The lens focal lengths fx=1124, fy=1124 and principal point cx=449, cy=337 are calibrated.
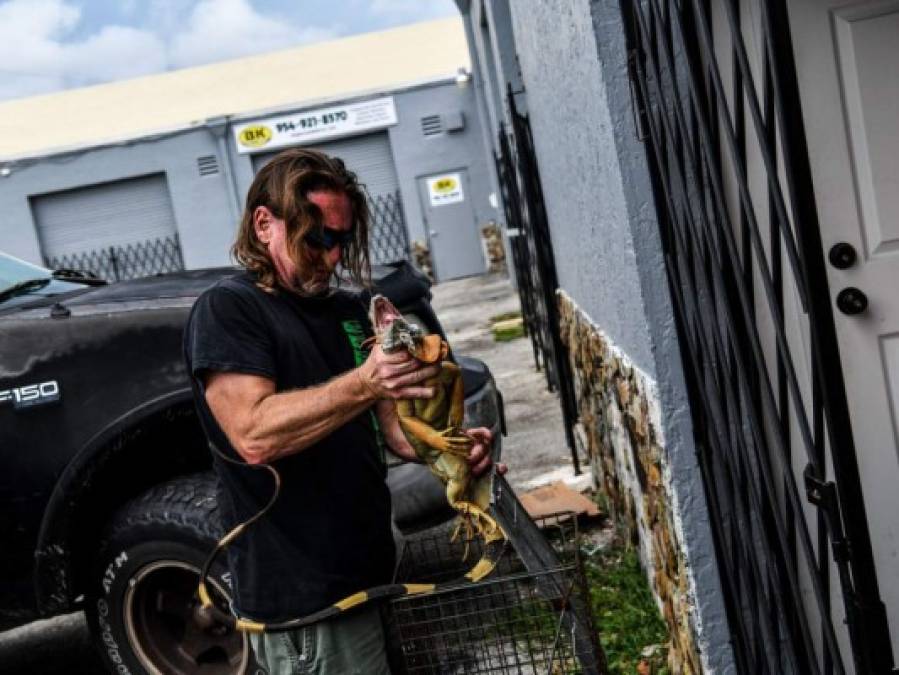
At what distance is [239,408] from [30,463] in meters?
2.05

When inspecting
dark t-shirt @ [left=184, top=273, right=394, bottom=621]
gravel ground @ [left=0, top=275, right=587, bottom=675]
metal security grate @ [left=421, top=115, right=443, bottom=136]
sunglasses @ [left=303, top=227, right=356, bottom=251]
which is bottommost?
gravel ground @ [left=0, top=275, right=587, bottom=675]

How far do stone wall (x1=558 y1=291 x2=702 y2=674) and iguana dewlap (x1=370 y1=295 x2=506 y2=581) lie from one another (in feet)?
3.53

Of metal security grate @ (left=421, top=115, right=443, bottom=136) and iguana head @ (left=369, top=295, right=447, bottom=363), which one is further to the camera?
metal security grate @ (left=421, top=115, right=443, bottom=136)

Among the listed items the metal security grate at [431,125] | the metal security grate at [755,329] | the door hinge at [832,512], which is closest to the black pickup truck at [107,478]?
the metal security grate at [755,329]

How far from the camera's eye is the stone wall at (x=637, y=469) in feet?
11.1

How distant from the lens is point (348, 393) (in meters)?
2.12

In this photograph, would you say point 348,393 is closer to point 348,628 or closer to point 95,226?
point 348,628

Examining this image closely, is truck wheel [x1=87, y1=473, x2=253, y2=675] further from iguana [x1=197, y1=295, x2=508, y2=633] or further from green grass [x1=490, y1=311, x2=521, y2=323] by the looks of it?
green grass [x1=490, y1=311, x2=521, y2=323]

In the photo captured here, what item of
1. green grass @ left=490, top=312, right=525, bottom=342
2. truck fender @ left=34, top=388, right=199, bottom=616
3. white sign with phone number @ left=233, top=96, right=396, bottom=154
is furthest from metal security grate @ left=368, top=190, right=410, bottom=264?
truck fender @ left=34, top=388, right=199, bottom=616

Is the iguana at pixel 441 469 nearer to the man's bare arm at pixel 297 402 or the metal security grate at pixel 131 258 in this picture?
the man's bare arm at pixel 297 402

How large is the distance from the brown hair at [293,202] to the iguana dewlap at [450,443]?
0.25 m

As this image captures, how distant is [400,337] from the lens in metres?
2.04

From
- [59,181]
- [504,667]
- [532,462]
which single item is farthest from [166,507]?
[59,181]

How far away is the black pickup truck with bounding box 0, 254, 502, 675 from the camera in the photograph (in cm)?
384
